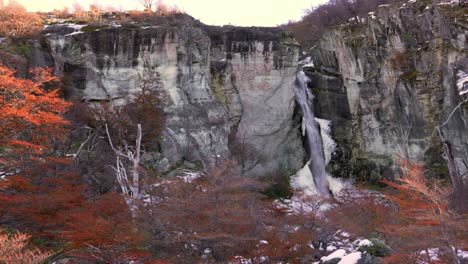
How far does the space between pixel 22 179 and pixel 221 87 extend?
1802 centimetres

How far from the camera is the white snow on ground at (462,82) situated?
863 inches

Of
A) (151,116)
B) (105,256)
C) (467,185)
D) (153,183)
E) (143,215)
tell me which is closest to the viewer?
(105,256)

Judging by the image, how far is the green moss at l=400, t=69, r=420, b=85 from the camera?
25416 millimetres

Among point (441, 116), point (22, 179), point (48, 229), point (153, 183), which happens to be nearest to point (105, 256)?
point (48, 229)

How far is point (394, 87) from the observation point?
88.5 ft

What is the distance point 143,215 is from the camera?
40.7 ft

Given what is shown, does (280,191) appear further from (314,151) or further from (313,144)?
(313,144)

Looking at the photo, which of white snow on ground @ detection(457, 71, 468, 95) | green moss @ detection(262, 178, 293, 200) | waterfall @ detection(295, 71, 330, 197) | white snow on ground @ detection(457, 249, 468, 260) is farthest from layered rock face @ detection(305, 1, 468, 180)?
white snow on ground @ detection(457, 249, 468, 260)

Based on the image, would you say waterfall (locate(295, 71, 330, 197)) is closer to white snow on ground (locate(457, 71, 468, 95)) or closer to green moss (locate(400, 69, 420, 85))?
green moss (locate(400, 69, 420, 85))

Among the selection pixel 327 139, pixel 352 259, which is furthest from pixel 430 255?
pixel 327 139

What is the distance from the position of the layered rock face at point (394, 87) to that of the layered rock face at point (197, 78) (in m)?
3.99

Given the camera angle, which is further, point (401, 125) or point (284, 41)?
point (284, 41)

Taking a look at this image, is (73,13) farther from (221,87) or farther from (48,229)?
(48,229)

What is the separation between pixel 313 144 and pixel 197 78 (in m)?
10.1
